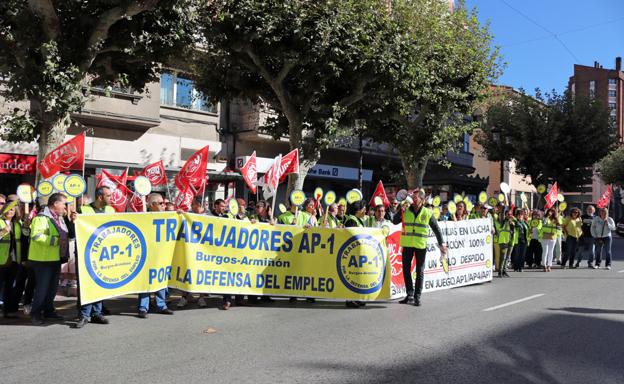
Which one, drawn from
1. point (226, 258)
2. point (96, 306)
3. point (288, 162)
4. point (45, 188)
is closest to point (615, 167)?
point (288, 162)

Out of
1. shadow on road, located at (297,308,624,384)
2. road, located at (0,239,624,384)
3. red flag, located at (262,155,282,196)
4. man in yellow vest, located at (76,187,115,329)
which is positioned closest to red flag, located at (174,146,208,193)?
red flag, located at (262,155,282,196)

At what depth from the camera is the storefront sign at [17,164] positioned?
53.1ft

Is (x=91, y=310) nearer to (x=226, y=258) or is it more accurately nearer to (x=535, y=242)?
(x=226, y=258)

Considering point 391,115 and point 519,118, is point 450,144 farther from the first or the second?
point 519,118

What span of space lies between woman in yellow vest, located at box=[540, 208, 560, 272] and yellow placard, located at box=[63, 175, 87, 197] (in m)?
12.4

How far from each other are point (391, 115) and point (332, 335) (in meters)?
11.7

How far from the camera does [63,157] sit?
9.29 m

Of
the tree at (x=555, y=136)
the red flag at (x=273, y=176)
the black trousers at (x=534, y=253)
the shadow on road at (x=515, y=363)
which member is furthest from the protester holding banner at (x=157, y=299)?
the tree at (x=555, y=136)

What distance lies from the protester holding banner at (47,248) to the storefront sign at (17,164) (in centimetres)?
1058

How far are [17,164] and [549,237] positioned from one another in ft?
51.4

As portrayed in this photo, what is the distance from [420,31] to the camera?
1716 cm

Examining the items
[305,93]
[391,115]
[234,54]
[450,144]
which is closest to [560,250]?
[450,144]

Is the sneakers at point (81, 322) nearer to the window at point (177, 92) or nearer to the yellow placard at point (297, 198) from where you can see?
the yellow placard at point (297, 198)

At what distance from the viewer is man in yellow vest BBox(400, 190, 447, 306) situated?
354 inches
